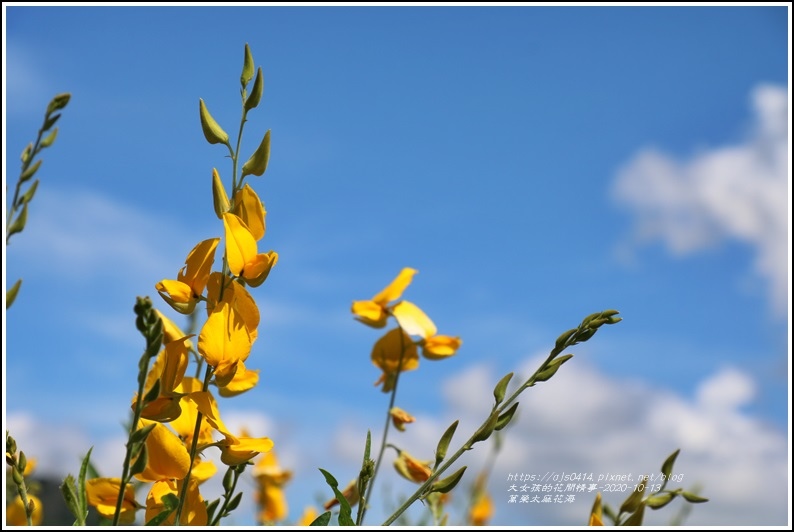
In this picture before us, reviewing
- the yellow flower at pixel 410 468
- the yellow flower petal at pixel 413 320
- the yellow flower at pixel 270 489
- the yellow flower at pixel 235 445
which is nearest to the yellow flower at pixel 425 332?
the yellow flower petal at pixel 413 320

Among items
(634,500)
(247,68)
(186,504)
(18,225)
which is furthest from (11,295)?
(634,500)

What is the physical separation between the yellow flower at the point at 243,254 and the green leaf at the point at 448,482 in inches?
16.6

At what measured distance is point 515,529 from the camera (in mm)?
1148

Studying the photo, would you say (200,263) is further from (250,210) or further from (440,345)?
(440,345)

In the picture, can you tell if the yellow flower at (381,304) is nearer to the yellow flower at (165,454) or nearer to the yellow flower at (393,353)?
the yellow flower at (393,353)

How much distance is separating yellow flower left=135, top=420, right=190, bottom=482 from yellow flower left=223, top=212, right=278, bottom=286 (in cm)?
27

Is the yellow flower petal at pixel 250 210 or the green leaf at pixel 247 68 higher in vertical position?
the green leaf at pixel 247 68

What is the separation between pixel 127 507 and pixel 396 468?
3.64ft

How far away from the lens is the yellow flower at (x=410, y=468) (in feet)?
7.78

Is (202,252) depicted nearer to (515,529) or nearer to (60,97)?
(60,97)

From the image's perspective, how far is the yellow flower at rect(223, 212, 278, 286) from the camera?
1.25 meters

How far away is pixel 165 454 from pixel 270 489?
3.33m

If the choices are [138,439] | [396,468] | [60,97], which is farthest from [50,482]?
[138,439]

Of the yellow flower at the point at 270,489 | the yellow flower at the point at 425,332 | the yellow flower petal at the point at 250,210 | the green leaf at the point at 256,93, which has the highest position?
the green leaf at the point at 256,93
